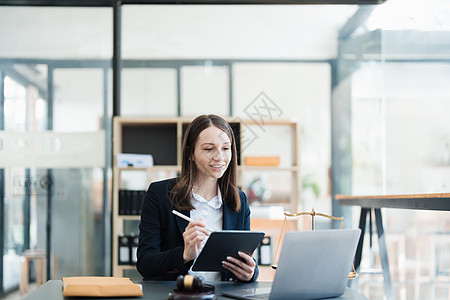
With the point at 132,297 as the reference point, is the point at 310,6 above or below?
above

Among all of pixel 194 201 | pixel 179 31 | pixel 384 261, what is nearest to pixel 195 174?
pixel 194 201

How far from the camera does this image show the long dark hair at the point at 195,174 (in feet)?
7.02

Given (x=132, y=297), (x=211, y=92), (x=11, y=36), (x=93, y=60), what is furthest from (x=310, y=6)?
(x=132, y=297)

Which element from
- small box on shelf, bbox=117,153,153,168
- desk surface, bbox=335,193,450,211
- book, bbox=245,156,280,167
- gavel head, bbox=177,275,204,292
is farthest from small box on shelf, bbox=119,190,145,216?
gavel head, bbox=177,275,204,292

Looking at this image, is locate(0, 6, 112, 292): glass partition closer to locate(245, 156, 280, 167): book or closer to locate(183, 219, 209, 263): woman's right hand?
locate(245, 156, 280, 167): book

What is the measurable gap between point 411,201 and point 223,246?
3.24ft

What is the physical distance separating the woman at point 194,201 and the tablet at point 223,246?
0.78 ft

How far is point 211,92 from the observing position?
4363 millimetres

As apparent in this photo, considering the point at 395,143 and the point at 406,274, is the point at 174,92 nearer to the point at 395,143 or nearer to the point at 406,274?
the point at 395,143

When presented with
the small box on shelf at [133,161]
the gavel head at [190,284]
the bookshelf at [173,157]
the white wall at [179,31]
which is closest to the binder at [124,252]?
the bookshelf at [173,157]

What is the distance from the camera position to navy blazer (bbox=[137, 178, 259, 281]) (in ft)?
6.54

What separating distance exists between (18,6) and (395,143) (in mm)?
3214

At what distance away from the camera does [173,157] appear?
14.1 feet

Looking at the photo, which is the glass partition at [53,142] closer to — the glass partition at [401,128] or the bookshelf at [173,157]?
the bookshelf at [173,157]
